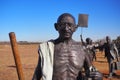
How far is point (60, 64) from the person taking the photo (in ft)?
9.50

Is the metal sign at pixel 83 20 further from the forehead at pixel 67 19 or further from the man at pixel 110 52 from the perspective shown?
the forehead at pixel 67 19

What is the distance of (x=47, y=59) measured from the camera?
9.22ft

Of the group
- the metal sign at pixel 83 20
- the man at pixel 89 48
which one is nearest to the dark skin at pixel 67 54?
the man at pixel 89 48

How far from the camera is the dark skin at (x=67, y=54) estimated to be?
2.86 metres

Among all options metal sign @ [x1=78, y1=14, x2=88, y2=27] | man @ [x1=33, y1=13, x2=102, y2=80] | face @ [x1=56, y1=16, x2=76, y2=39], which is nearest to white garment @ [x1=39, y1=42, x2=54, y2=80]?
man @ [x1=33, y1=13, x2=102, y2=80]

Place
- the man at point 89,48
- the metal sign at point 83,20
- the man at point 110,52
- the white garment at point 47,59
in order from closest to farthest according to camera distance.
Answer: the white garment at point 47,59 < the man at point 89,48 < the metal sign at point 83,20 < the man at point 110,52

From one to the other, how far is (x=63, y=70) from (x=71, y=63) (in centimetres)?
11

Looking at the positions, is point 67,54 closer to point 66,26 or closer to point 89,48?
point 66,26

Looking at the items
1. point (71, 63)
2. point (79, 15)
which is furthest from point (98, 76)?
point (79, 15)

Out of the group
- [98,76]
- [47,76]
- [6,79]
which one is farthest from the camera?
[6,79]

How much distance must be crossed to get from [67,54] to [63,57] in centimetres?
6

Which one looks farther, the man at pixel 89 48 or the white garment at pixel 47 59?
the man at pixel 89 48

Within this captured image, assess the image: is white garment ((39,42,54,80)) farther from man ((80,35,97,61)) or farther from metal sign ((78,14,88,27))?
metal sign ((78,14,88,27))

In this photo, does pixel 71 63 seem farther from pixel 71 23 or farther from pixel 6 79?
pixel 6 79
